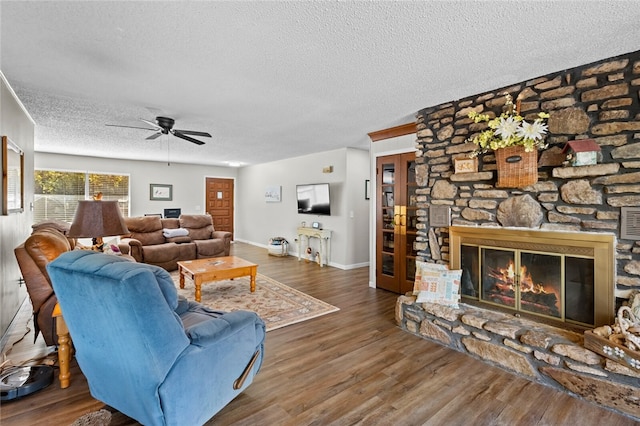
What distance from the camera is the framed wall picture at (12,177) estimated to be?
2.72 m

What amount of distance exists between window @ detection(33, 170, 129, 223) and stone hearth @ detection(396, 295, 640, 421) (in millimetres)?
7345

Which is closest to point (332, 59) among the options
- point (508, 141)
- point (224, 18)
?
point (224, 18)

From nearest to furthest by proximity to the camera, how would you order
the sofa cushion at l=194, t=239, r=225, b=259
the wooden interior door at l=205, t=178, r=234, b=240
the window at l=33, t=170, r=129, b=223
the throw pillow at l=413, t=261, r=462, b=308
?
the throw pillow at l=413, t=261, r=462, b=308 → the sofa cushion at l=194, t=239, r=225, b=259 → the window at l=33, t=170, r=129, b=223 → the wooden interior door at l=205, t=178, r=234, b=240

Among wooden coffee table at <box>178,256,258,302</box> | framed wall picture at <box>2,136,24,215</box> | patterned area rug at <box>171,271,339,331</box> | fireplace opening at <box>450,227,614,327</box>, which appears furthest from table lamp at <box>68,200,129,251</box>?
fireplace opening at <box>450,227,614,327</box>

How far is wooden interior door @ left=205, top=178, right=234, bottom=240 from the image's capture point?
948cm

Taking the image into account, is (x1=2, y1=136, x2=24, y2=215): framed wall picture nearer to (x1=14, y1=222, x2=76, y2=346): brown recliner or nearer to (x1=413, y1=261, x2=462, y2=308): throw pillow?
(x1=14, y1=222, x2=76, y2=346): brown recliner

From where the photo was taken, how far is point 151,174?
330 inches

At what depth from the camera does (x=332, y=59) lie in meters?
2.39

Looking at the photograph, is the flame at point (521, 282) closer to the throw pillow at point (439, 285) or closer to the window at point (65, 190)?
the throw pillow at point (439, 285)

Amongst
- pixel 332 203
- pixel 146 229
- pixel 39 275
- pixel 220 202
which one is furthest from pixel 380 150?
pixel 220 202

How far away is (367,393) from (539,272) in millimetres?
1973

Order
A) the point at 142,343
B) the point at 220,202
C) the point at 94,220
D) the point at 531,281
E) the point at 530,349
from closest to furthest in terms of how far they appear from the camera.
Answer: the point at 142,343
the point at 530,349
the point at 94,220
the point at 531,281
the point at 220,202

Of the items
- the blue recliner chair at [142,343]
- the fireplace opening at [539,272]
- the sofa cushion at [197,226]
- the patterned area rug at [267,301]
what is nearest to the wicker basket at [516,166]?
the fireplace opening at [539,272]

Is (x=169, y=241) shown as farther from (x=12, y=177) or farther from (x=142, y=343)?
(x=142, y=343)
